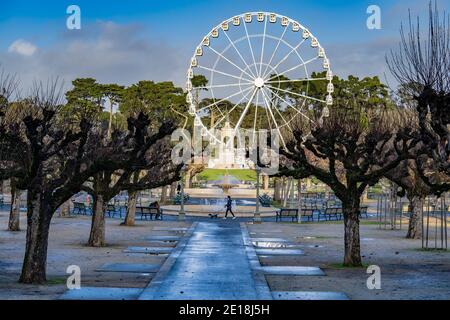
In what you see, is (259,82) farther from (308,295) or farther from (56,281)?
(308,295)

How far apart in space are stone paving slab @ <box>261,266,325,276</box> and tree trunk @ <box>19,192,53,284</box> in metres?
6.33

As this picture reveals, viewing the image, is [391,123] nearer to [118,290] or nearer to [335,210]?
[335,210]

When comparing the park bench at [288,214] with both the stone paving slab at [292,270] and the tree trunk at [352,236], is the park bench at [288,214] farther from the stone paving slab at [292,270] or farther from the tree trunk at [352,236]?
the stone paving slab at [292,270]

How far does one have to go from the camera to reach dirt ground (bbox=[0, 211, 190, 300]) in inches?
696

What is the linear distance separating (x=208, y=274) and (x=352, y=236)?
5.20m

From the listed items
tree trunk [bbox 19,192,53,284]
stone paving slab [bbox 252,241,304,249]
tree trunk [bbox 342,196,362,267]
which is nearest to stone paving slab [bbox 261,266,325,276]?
tree trunk [bbox 342,196,362,267]

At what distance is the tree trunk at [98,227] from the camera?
29781 millimetres

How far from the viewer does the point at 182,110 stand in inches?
3516

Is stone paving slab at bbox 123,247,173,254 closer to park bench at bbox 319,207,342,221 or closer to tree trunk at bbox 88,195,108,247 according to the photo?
tree trunk at bbox 88,195,108,247

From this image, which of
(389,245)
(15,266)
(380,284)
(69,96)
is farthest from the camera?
(69,96)

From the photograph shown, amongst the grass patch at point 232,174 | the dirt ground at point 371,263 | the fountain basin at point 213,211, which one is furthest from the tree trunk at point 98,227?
the grass patch at point 232,174
